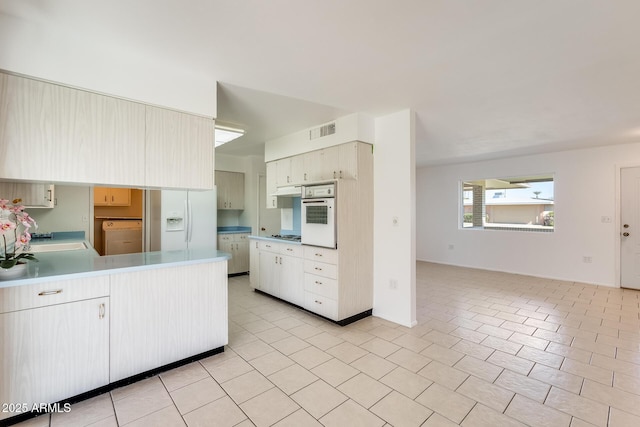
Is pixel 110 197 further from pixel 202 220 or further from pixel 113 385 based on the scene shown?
pixel 113 385

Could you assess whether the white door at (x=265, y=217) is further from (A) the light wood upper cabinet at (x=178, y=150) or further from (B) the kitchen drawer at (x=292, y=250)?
(A) the light wood upper cabinet at (x=178, y=150)

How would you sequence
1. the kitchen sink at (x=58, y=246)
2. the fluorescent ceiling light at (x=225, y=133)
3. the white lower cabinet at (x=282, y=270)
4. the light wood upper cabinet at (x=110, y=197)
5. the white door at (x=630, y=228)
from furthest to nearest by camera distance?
1. the light wood upper cabinet at (x=110, y=197)
2. the white door at (x=630, y=228)
3. the white lower cabinet at (x=282, y=270)
4. the fluorescent ceiling light at (x=225, y=133)
5. the kitchen sink at (x=58, y=246)

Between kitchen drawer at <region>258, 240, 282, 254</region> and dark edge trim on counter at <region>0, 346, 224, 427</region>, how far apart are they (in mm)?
1715

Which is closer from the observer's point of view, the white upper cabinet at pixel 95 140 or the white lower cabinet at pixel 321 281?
the white upper cabinet at pixel 95 140

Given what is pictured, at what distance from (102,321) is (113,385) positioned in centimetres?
52

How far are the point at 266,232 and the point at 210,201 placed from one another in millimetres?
1408

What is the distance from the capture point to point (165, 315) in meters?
2.36

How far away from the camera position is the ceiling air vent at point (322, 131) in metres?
3.82

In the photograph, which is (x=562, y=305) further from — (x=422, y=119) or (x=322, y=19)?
(x=322, y=19)

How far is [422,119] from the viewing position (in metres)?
3.69

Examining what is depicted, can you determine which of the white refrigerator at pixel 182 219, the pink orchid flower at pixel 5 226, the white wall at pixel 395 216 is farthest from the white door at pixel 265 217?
the pink orchid flower at pixel 5 226

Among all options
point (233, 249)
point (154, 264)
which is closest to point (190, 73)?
point (154, 264)

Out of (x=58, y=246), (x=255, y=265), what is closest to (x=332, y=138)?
(x=255, y=265)

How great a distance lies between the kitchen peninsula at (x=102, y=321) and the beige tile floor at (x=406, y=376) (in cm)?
16
